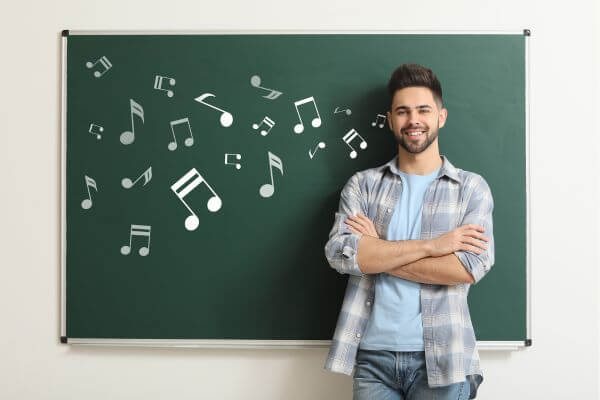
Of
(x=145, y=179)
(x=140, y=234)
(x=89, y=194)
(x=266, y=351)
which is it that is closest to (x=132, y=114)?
(x=145, y=179)

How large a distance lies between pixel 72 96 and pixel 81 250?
28.2 inches

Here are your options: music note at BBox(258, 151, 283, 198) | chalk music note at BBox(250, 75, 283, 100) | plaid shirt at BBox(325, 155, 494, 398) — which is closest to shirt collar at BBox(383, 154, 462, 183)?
plaid shirt at BBox(325, 155, 494, 398)

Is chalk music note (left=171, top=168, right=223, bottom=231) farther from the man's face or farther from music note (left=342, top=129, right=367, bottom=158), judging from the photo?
the man's face

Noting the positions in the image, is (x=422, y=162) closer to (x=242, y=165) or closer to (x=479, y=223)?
(x=479, y=223)

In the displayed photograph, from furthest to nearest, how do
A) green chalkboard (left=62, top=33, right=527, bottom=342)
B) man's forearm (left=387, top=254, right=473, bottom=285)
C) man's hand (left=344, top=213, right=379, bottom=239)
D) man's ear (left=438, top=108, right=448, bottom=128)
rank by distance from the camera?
green chalkboard (left=62, top=33, right=527, bottom=342) → man's ear (left=438, top=108, right=448, bottom=128) → man's hand (left=344, top=213, right=379, bottom=239) → man's forearm (left=387, top=254, right=473, bottom=285)

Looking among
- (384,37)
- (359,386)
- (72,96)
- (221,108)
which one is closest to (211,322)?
(359,386)

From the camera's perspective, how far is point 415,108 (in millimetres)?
2127

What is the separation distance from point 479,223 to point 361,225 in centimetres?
43

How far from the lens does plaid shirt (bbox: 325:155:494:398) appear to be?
195 centimetres

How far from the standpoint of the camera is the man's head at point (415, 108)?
2.12 meters

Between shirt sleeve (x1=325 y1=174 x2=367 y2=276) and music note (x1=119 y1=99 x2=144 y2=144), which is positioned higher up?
music note (x1=119 y1=99 x2=144 y2=144)

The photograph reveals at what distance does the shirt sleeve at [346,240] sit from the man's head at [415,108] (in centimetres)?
29

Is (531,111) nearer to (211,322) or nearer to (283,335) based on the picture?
(283,335)

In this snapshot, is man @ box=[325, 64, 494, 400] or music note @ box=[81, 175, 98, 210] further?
music note @ box=[81, 175, 98, 210]
